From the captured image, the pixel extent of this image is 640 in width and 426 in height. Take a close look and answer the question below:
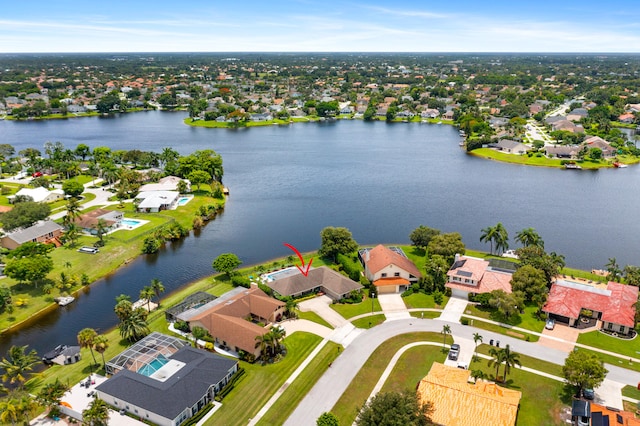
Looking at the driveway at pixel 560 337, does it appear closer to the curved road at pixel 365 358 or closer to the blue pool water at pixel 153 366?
the curved road at pixel 365 358

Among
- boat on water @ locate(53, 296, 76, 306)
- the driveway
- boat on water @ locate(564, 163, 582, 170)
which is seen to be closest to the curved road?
the driveway

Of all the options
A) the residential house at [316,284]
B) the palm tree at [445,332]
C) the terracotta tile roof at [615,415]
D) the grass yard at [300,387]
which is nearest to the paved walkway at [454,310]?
the palm tree at [445,332]

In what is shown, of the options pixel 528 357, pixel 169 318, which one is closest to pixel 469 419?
pixel 528 357

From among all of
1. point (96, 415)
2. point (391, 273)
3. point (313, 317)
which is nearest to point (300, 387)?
point (313, 317)

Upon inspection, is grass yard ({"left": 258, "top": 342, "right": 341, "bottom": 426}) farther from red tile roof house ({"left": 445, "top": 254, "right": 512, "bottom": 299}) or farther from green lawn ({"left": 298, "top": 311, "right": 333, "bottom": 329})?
red tile roof house ({"left": 445, "top": 254, "right": 512, "bottom": 299})

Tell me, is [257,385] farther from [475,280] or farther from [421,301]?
[475,280]

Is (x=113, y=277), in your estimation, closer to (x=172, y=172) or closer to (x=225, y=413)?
(x=225, y=413)
